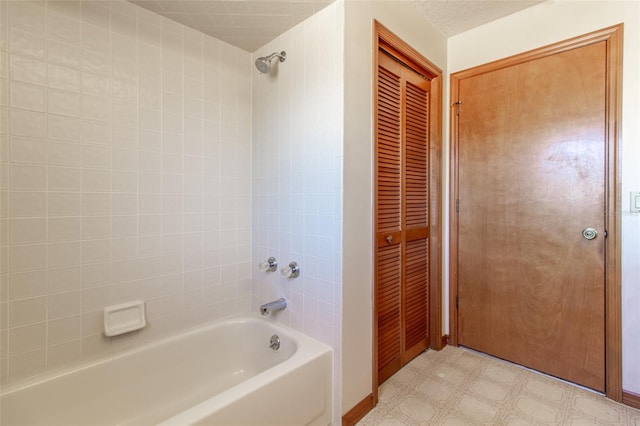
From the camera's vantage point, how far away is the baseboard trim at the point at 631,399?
5.18 ft

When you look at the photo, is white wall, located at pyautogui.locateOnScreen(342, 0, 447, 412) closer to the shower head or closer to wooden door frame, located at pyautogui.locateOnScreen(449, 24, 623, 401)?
the shower head

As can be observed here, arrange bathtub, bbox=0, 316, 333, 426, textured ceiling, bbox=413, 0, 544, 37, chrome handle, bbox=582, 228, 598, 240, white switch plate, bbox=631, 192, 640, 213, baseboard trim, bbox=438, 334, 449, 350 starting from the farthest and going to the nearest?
1. baseboard trim, bbox=438, 334, 449, 350
2. textured ceiling, bbox=413, 0, 544, 37
3. chrome handle, bbox=582, 228, 598, 240
4. white switch plate, bbox=631, 192, 640, 213
5. bathtub, bbox=0, 316, 333, 426

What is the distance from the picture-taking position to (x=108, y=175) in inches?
57.9

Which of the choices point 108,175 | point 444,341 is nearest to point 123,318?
point 108,175

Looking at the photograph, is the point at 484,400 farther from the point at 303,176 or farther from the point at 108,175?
the point at 108,175

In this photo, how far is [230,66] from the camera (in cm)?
192

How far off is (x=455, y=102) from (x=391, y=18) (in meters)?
0.82

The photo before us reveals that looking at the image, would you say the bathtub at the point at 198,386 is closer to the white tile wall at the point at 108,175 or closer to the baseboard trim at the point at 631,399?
the white tile wall at the point at 108,175

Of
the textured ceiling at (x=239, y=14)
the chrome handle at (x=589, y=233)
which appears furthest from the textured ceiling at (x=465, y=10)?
the chrome handle at (x=589, y=233)

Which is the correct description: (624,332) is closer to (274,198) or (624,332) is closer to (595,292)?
(595,292)

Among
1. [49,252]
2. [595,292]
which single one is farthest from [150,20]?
[595,292]

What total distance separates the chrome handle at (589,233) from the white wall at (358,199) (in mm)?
1272

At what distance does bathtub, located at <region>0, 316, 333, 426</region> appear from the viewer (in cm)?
118

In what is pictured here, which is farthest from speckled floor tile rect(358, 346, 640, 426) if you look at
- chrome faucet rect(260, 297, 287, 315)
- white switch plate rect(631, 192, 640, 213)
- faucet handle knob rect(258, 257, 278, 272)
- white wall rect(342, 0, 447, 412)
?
white switch plate rect(631, 192, 640, 213)
